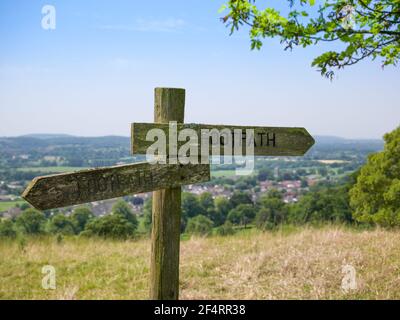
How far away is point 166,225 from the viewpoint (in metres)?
4.56

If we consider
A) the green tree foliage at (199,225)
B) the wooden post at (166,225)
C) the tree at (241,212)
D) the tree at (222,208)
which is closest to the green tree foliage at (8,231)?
the green tree foliage at (199,225)

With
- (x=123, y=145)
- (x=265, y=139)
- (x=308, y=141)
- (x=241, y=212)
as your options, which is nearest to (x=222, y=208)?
(x=241, y=212)

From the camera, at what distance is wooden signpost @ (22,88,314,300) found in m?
3.92

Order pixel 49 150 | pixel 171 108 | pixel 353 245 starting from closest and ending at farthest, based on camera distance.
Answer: pixel 171 108 → pixel 353 245 → pixel 49 150

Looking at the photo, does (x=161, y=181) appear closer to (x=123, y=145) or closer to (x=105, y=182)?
(x=105, y=182)

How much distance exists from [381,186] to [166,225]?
63.7ft

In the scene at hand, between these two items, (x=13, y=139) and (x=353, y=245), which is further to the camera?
(x=13, y=139)

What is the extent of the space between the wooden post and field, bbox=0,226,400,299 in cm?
224

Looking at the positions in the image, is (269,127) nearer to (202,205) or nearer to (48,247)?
(48,247)

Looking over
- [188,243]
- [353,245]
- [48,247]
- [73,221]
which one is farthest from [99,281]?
[73,221]
